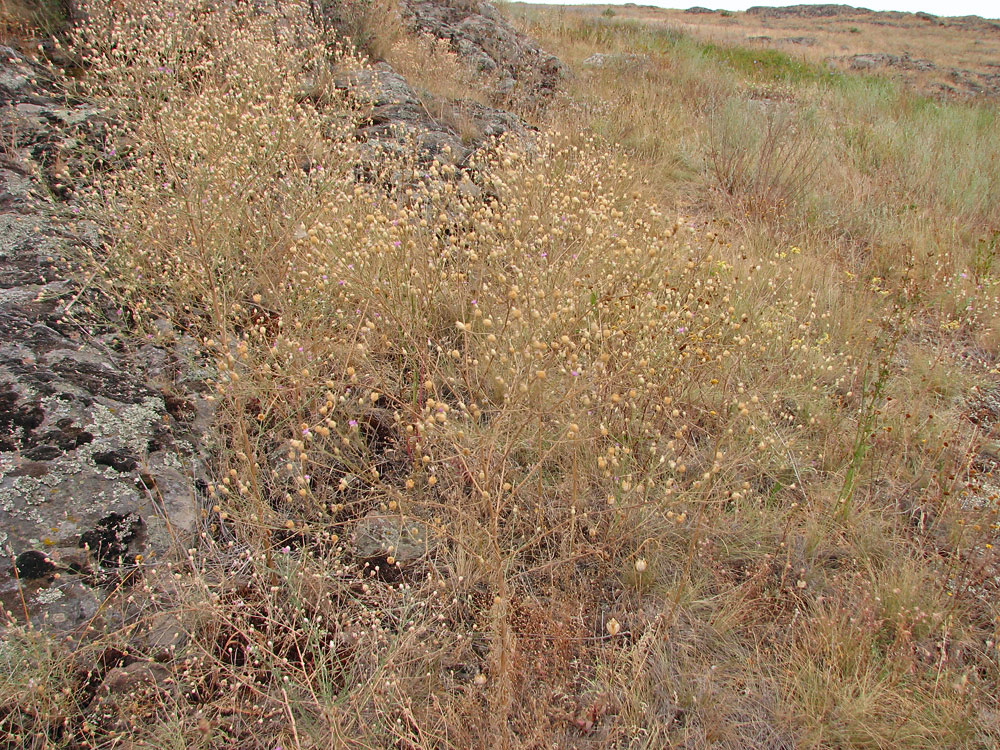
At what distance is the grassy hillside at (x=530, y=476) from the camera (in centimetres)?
167

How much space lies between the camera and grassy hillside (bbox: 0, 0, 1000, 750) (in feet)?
5.48

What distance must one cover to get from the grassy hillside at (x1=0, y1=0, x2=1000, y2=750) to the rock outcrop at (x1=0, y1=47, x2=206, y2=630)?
0.40 feet

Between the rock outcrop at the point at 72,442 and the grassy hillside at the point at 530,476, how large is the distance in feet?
0.40

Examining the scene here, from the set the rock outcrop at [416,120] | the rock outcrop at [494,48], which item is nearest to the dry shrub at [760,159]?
the rock outcrop at [416,120]

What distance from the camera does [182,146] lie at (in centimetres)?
311

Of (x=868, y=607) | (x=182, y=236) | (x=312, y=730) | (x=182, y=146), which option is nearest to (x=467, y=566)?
(x=312, y=730)

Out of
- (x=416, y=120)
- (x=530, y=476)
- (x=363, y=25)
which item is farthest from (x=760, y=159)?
(x=530, y=476)

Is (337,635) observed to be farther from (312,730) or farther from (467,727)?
(467,727)

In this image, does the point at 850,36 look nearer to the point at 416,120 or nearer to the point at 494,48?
the point at 494,48

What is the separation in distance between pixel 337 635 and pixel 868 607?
1737mm

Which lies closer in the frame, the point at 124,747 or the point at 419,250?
the point at 124,747

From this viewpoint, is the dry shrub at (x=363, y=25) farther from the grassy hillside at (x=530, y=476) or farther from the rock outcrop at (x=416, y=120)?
the grassy hillside at (x=530, y=476)

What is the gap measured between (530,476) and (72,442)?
1.60m

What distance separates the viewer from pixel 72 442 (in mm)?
1982
